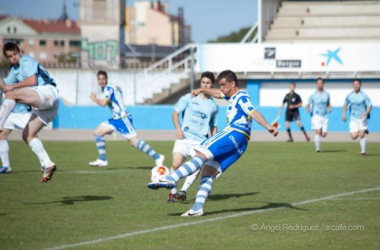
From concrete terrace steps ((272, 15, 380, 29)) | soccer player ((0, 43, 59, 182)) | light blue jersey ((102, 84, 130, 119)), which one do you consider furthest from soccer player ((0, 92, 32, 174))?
concrete terrace steps ((272, 15, 380, 29))

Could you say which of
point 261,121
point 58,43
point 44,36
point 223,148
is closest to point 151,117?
point 223,148

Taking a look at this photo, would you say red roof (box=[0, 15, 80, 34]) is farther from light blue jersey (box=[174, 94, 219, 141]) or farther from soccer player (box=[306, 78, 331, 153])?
light blue jersey (box=[174, 94, 219, 141])

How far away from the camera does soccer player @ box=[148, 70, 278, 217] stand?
10086 mm

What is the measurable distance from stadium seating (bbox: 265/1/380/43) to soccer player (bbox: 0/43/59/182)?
35.8m

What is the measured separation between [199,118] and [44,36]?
4888 inches

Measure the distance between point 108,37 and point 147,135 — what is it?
2583cm

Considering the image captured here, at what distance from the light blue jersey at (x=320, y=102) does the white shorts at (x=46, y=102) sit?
13.3m

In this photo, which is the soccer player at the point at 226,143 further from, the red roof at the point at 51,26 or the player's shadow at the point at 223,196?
the red roof at the point at 51,26

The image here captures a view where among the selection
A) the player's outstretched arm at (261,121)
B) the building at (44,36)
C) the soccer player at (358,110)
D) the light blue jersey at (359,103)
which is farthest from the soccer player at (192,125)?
the building at (44,36)

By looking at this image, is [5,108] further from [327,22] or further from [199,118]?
[327,22]

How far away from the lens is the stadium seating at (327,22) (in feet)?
152

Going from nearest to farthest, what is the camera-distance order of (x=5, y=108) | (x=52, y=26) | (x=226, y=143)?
(x=226, y=143) < (x=5, y=108) < (x=52, y=26)

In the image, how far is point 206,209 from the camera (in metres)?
11.0

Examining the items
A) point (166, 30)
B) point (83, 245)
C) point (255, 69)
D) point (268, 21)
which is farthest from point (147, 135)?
point (166, 30)
